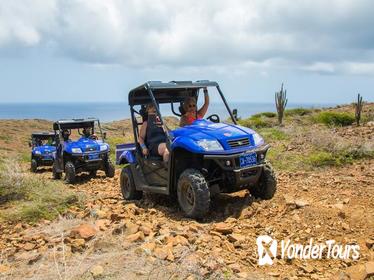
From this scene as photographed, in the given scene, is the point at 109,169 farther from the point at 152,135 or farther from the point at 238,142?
the point at 238,142

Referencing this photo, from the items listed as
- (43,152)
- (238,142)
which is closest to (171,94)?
(238,142)

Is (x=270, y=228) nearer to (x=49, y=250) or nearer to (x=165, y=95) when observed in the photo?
(x=49, y=250)

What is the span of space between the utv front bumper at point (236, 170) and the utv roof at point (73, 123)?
8387 millimetres

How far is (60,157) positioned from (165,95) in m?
6.78

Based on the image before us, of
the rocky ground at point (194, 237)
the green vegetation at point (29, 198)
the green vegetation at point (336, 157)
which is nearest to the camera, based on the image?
the rocky ground at point (194, 237)

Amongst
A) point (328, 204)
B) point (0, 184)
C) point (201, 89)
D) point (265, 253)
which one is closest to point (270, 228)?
point (265, 253)

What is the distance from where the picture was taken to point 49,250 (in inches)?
203

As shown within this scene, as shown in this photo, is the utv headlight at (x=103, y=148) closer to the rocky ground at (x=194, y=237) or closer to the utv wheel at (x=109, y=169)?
the utv wheel at (x=109, y=169)

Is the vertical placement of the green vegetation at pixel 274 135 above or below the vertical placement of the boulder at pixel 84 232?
above

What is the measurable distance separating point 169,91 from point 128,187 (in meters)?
2.00

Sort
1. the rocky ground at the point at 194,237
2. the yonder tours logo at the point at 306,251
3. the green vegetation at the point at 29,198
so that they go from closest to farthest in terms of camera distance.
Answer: the rocky ground at the point at 194,237
the yonder tours logo at the point at 306,251
the green vegetation at the point at 29,198

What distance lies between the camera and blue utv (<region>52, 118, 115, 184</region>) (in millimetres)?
13352

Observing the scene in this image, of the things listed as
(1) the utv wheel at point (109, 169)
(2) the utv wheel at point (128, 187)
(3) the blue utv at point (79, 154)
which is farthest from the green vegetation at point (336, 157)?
(3) the blue utv at point (79, 154)

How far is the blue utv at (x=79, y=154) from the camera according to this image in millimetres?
13352
